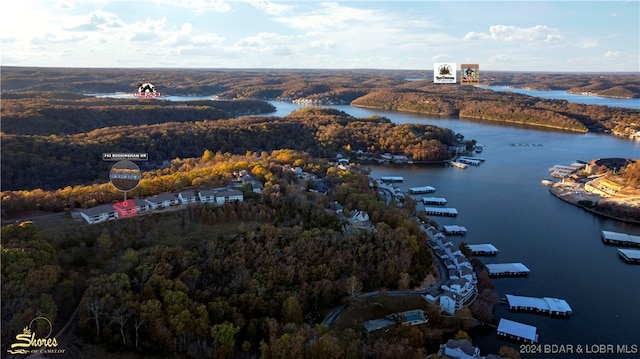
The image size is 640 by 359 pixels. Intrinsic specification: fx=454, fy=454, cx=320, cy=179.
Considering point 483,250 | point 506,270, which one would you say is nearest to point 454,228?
point 483,250

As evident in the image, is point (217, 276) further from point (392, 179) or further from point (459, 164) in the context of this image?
point (459, 164)

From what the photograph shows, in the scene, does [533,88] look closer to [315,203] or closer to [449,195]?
[449,195]

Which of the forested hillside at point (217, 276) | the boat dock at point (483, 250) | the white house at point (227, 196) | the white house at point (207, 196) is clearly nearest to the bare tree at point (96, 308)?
the forested hillside at point (217, 276)

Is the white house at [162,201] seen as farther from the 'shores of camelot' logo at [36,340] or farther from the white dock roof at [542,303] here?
the white dock roof at [542,303]

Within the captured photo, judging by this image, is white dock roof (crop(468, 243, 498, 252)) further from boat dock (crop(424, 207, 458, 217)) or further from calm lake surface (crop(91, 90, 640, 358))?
boat dock (crop(424, 207, 458, 217))

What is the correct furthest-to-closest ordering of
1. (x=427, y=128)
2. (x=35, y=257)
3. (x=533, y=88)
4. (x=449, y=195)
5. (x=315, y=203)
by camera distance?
(x=533, y=88) < (x=427, y=128) < (x=449, y=195) < (x=315, y=203) < (x=35, y=257)

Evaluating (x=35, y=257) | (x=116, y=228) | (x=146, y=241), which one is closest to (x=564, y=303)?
(x=146, y=241)
